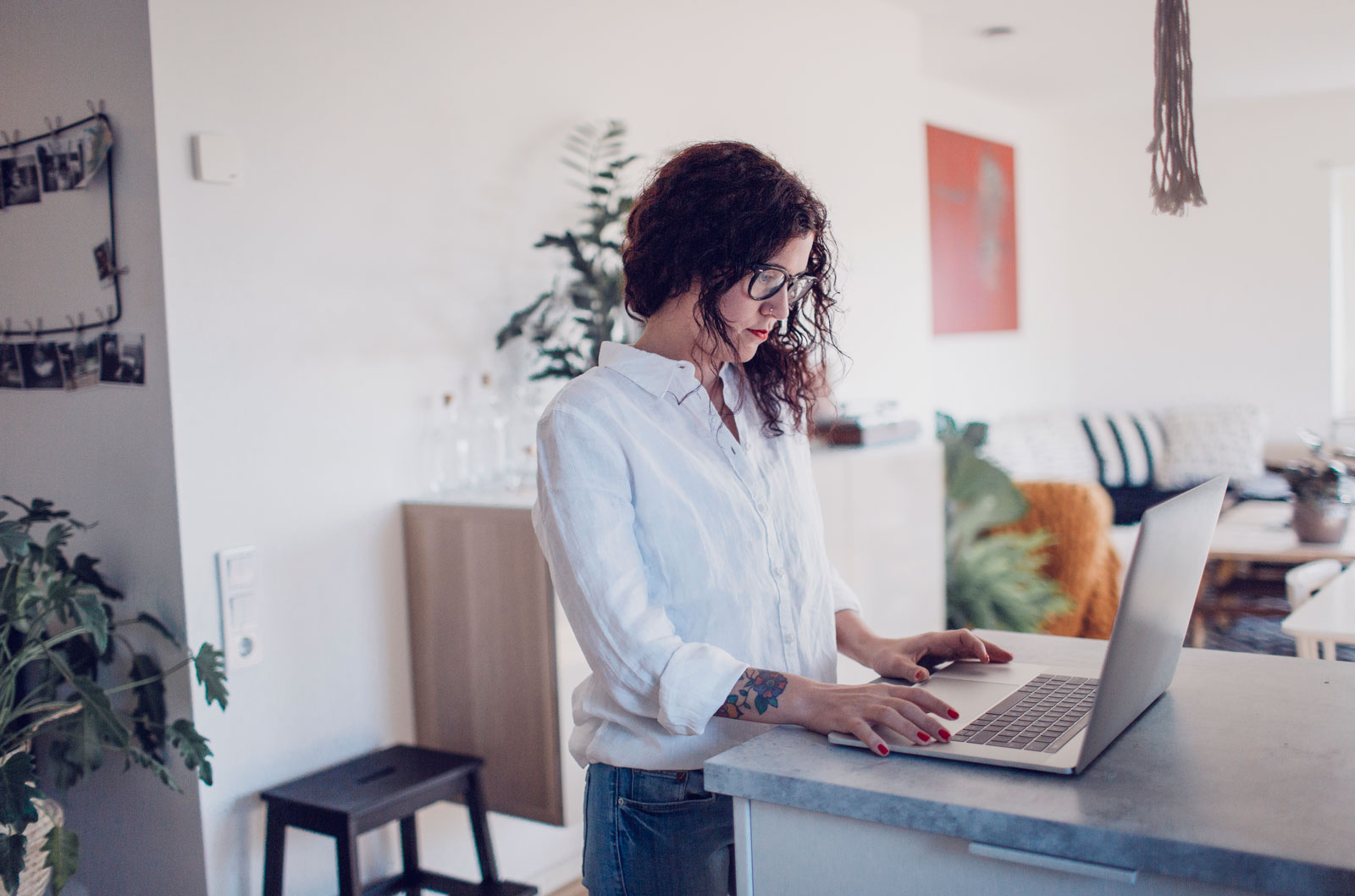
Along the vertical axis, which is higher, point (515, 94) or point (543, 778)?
point (515, 94)

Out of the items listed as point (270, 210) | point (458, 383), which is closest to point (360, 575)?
point (458, 383)

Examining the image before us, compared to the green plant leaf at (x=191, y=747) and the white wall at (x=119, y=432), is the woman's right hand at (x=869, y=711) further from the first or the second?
the white wall at (x=119, y=432)

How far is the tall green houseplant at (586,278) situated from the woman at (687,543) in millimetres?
1327

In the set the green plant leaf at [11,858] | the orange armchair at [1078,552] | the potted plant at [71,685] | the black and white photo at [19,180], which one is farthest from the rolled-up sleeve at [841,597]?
the orange armchair at [1078,552]

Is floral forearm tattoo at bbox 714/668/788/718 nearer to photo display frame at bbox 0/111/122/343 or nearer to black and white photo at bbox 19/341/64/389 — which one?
photo display frame at bbox 0/111/122/343

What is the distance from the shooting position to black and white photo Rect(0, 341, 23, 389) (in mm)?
2436

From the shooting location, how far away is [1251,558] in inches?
166

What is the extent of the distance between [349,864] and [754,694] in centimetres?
121

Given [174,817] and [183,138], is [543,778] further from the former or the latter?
[183,138]

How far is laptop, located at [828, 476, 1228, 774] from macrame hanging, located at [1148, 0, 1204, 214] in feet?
1.72

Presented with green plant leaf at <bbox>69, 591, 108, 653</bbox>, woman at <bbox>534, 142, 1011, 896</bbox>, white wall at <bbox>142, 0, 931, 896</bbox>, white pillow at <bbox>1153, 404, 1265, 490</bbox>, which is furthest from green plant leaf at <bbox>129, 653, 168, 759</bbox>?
white pillow at <bbox>1153, 404, 1265, 490</bbox>

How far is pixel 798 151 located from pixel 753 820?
315cm

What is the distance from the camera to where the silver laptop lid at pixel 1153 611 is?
2.99 feet

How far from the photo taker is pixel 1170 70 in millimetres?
1502
